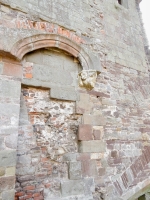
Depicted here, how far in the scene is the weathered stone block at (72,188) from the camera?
244cm

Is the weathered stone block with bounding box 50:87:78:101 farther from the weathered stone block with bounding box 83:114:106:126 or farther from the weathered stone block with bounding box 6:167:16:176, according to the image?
the weathered stone block with bounding box 6:167:16:176

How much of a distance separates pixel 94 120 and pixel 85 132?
1.05 feet

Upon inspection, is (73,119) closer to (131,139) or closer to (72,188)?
(72,188)

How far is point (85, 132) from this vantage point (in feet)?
9.32

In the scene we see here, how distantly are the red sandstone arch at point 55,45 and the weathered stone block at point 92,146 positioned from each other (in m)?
1.40

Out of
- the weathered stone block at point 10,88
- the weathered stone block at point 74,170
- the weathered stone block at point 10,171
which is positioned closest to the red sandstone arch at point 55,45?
the weathered stone block at point 10,88

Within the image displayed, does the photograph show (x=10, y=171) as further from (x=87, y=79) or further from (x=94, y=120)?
(x=87, y=79)

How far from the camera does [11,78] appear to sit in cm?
→ 236

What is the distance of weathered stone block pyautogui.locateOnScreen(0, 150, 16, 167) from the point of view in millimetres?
2018

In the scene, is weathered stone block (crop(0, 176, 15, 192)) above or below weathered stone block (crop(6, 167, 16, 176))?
below

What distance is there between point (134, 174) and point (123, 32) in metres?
3.61

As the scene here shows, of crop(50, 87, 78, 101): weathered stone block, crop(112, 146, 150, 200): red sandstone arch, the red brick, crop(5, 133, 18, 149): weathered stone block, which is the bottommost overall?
crop(112, 146, 150, 200): red sandstone arch

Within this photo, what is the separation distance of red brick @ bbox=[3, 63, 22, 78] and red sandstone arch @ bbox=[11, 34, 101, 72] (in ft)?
0.48

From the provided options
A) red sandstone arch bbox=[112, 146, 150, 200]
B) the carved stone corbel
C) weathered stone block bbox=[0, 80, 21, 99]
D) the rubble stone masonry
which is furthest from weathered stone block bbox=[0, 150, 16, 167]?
red sandstone arch bbox=[112, 146, 150, 200]
